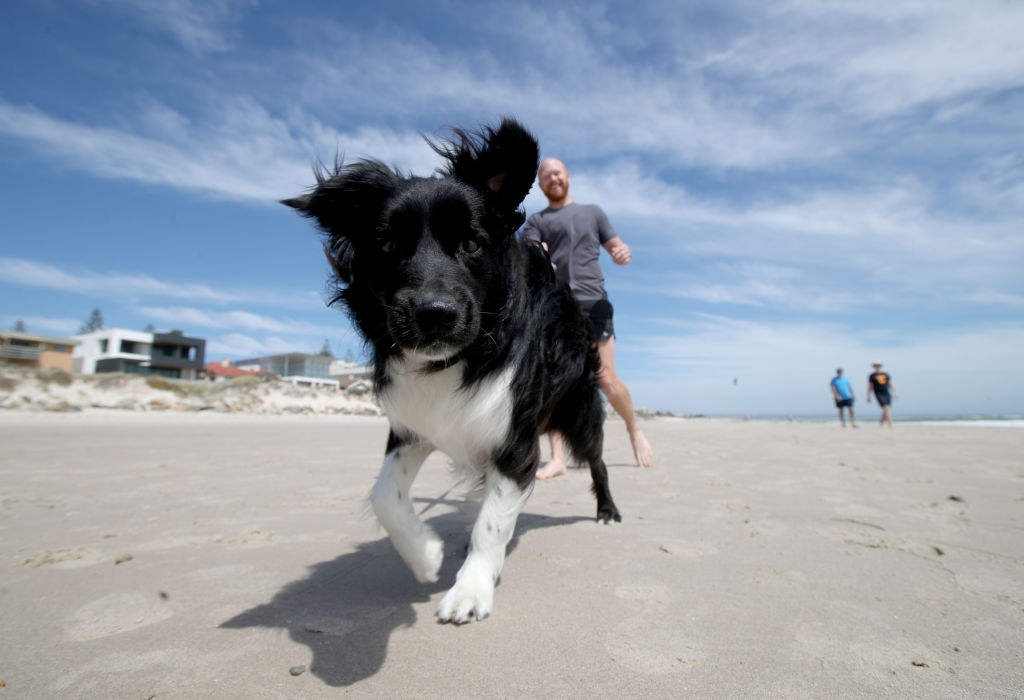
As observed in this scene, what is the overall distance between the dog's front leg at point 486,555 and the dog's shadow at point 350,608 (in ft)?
0.57

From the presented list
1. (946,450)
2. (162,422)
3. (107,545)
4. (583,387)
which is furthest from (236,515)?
(162,422)

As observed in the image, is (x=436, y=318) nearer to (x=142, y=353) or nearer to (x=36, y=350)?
(x=36, y=350)

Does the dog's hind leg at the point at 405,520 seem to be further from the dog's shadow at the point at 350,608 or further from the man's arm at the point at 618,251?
the man's arm at the point at 618,251

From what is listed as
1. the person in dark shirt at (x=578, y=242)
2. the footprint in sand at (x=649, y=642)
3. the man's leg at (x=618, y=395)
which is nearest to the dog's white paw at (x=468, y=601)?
the footprint in sand at (x=649, y=642)

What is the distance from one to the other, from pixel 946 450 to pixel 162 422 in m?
15.1

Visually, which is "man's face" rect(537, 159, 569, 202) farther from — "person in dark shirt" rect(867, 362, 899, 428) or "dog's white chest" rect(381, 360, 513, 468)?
"person in dark shirt" rect(867, 362, 899, 428)

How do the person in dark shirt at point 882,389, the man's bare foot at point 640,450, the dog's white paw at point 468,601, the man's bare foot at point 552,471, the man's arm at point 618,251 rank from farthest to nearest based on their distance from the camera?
the person in dark shirt at point 882,389
the man's bare foot at point 640,450
the man's bare foot at point 552,471
the man's arm at point 618,251
the dog's white paw at point 468,601

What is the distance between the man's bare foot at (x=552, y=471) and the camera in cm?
509

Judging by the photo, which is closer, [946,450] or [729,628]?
[729,628]

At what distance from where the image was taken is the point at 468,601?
1.99 m

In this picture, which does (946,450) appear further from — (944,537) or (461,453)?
(461,453)

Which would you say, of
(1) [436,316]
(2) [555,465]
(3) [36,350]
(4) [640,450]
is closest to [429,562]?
(1) [436,316]

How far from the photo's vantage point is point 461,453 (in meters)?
2.46

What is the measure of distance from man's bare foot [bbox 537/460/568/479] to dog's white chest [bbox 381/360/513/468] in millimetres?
2776
